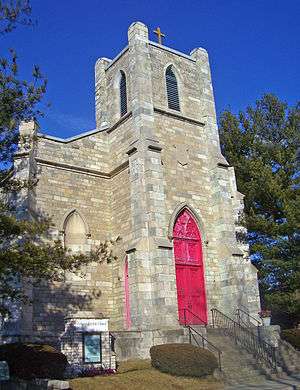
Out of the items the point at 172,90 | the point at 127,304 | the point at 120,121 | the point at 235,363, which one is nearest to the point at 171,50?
the point at 172,90

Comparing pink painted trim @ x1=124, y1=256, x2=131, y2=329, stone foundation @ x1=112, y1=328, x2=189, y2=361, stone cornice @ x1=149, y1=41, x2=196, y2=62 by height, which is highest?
stone cornice @ x1=149, y1=41, x2=196, y2=62

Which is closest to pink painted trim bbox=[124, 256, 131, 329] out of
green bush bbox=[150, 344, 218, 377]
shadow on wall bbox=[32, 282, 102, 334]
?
shadow on wall bbox=[32, 282, 102, 334]

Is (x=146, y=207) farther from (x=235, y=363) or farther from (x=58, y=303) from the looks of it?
(x=235, y=363)

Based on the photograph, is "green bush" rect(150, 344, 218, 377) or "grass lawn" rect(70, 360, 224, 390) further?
"green bush" rect(150, 344, 218, 377)

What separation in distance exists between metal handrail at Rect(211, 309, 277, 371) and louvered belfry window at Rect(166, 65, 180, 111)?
33.4ft

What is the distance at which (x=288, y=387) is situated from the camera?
12961 millimetres

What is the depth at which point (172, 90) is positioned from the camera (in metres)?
22.7

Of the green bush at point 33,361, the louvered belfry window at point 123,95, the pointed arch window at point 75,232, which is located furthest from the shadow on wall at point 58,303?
the louvered belfry window at point 123,95

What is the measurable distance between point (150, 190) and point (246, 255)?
6.32 metres

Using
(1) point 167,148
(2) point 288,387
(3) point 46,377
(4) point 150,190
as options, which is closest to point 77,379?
(3) point 46,377

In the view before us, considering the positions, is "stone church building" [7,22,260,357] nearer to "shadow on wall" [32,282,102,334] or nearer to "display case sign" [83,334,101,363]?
"shadow on wall" [32,282,102,334]

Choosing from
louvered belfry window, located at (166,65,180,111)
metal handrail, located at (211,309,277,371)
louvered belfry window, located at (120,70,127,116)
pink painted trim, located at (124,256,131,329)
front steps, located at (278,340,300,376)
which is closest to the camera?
front steps, located at (278,340,300,376)

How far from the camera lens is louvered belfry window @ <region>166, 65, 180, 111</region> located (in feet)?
73.6

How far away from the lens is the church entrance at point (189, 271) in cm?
1909
